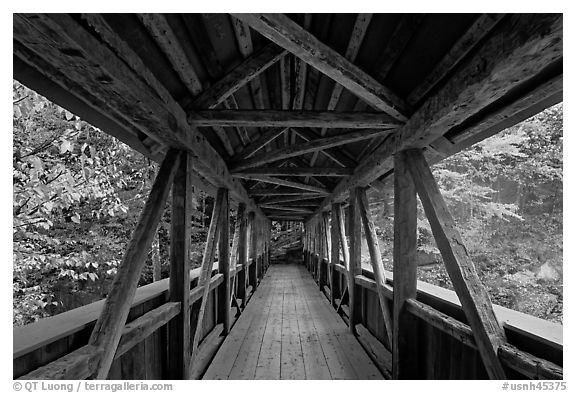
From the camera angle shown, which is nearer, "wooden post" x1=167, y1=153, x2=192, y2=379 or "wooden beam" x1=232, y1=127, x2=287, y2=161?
"wooden post" x1=167, y1=153, x2=192, y2=379

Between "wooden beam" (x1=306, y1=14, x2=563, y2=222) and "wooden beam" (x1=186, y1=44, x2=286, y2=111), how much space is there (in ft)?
4.54

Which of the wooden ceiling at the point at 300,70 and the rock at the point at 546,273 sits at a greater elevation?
the wooden ceiling at the point at 300,70

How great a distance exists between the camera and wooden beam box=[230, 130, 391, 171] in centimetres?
388

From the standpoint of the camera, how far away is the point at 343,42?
263cm

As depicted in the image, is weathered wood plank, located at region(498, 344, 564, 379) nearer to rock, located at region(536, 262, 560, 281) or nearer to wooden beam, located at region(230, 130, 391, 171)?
wooden beam, located at region(230, 130, 391, 171)

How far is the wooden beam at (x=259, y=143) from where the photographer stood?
16.9 feet

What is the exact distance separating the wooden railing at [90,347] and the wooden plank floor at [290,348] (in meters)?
0.58

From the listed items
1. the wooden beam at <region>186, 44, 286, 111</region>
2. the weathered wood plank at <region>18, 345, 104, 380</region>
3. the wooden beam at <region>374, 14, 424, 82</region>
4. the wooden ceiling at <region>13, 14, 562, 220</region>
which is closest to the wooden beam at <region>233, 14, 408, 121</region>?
the wooden ceiling at <region>13, 14, 562, 220</region>

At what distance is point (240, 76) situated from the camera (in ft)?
9.63

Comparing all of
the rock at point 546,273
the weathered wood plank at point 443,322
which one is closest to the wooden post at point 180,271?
the weathered wood plank at point 443,322

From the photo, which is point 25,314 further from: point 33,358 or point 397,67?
point 397,67

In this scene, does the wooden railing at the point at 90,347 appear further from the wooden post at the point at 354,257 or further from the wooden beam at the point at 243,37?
the wooden post at the point at 354,257

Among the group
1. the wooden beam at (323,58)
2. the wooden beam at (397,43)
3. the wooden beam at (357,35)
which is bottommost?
the wooden beam at (323,58)

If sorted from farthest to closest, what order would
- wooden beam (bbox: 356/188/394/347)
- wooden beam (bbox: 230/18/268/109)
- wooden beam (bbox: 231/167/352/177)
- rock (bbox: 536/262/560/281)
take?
rock (bbox: 536/262/560/281) < wooden beam (bbox: 231/167/352/177) < wooden beam (bbox: 356/188/394/347) < wooden beam (bbox: 230/18/268/109)
